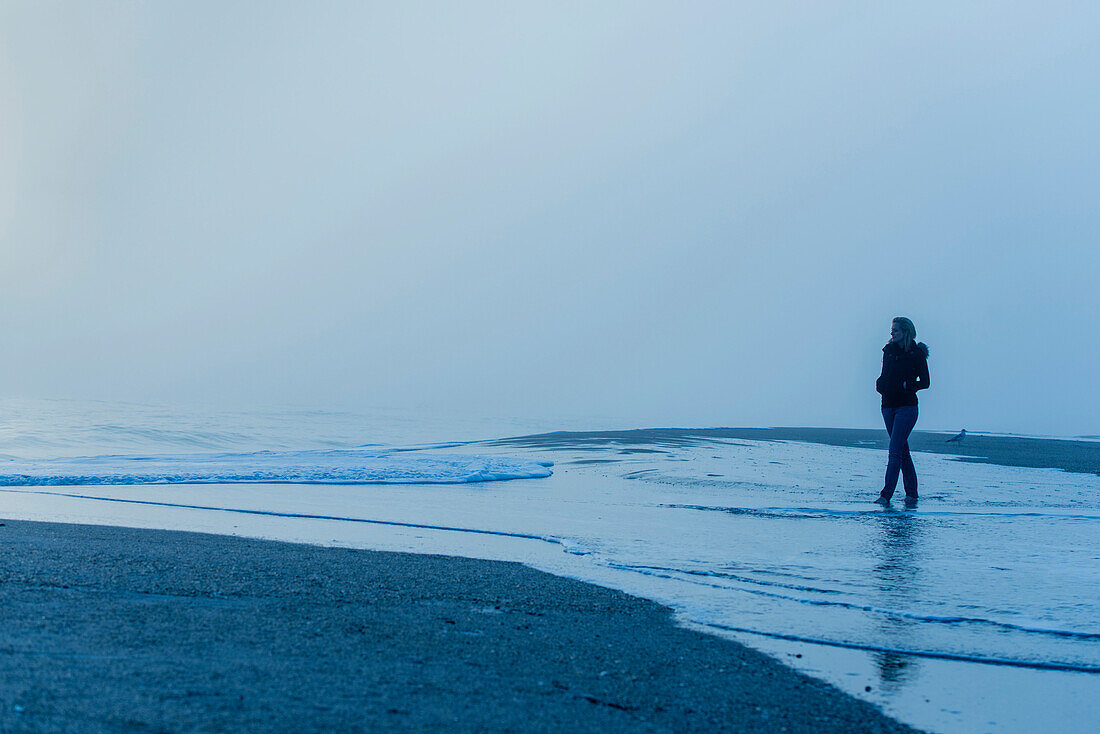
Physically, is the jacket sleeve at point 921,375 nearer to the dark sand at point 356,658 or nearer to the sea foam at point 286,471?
the sea foam at point 286,471

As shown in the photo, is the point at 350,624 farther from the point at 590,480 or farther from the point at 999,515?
the point at 590,480

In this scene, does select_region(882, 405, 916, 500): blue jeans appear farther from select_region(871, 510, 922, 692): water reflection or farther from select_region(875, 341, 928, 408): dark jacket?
select_region(871, 510, 922, 692): water reflection

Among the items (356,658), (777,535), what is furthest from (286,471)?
(356,658)

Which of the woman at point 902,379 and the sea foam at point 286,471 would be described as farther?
the sea foam at point 286,471

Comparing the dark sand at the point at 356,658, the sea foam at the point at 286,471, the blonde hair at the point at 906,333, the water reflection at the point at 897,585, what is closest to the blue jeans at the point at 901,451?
the blonde hair at the point at 906,333

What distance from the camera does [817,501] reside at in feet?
30.9

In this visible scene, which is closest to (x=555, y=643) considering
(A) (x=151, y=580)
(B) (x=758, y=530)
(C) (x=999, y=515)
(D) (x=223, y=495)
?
(A) (x=151, y=580)

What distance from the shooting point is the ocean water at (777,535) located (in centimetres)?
372

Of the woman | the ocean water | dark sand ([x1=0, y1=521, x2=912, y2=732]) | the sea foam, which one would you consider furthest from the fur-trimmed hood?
dark sand ([x1=0, y1=521, x2=912, y2=732])

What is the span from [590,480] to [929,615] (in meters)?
7.34

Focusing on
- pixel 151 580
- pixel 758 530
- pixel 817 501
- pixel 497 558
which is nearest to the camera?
pixel 151 580

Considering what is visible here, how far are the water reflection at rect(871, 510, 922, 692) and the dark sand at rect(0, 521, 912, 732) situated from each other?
1.59ft

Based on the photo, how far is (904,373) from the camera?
10.2 metres

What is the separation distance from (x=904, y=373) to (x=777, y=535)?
160 inches
